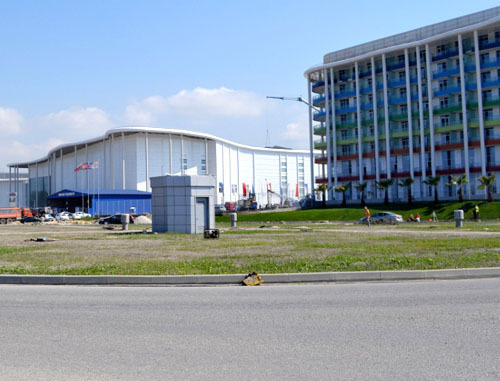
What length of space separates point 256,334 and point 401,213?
63853mm

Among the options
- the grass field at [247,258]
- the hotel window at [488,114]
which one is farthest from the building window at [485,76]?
the grass field at [247,258]

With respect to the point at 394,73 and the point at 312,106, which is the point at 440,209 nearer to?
the point at 394,73

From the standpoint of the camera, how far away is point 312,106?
321 feet

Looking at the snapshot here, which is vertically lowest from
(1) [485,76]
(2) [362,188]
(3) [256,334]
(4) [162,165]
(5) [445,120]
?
(3) [256,334]

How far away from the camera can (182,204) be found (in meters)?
37.1

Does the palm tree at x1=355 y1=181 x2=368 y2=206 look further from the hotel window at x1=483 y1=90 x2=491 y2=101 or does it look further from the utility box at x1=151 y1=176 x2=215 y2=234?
the utility box at x1=151 y1=176 x2=215 y2=234

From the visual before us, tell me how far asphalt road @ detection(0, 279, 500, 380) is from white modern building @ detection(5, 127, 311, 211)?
90232mm

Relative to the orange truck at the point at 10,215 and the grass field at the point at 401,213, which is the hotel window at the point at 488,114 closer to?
the grass field at the point at 401,213

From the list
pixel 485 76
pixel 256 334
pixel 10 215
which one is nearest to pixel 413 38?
pixel 485 76

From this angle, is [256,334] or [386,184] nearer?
[256,334]

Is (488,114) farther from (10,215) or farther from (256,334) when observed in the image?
(256,334)

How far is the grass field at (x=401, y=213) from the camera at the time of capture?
62.1 metres

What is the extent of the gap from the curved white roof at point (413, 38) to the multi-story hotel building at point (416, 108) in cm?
14

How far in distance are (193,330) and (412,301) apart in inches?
182
